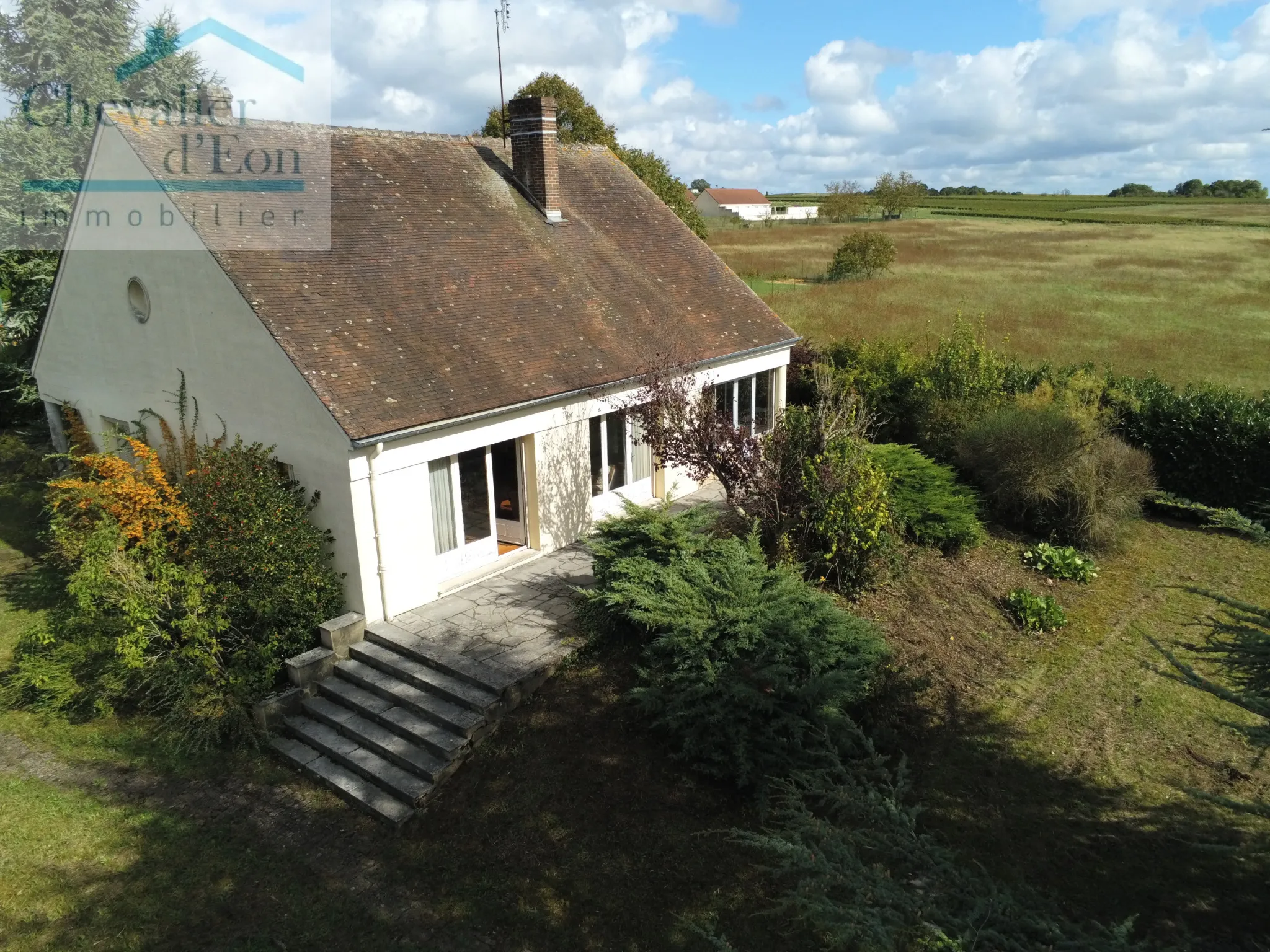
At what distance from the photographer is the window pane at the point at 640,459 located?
14.7 meters

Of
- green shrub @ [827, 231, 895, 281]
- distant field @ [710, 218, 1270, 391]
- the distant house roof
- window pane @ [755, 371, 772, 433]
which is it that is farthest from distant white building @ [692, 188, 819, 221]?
window pane @ [755, 371, 772, 433]

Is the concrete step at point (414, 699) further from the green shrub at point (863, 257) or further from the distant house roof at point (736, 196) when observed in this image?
the distant house roof at point (736, 196)

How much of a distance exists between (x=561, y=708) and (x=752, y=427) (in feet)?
33.0

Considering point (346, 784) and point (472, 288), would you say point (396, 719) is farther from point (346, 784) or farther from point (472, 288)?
point (472, 288)

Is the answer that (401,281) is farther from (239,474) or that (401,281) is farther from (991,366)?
(991,366)

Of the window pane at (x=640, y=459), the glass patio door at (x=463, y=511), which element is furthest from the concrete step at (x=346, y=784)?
the window pane at (x=640, y=459)

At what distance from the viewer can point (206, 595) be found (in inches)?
388

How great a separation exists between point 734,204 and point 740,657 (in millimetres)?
109645

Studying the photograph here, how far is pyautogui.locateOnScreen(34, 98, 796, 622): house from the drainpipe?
0.09ft

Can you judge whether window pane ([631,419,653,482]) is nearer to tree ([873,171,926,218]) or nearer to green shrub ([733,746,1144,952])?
green shrub ([733,746,1144,952])

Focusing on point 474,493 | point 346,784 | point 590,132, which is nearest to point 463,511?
point 474,493

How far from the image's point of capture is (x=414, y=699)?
9.48 m

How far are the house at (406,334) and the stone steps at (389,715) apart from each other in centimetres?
86

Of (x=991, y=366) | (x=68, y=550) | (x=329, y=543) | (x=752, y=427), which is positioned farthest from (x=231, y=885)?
(x=991, y=366)
